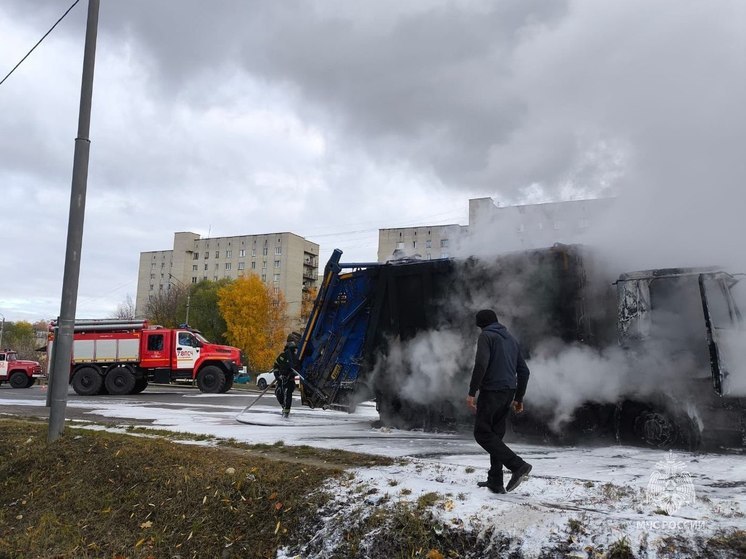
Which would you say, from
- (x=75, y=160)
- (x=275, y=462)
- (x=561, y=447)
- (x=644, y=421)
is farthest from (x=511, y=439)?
(x=75, y=160)

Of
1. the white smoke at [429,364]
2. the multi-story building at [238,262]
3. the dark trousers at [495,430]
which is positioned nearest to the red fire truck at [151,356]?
the white smoke at [429,364]

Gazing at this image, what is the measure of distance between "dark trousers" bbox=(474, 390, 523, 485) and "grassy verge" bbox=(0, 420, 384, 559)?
1.40 m

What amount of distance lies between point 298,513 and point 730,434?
16.7 feet

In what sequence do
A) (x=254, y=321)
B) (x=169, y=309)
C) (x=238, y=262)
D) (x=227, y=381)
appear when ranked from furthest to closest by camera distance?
(x=238, y=262)
(x=169, y=309)
(x=254, y=321)
(x=227, y=381)

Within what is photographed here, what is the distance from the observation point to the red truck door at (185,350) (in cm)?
2266

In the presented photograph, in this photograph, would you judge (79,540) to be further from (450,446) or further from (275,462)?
(450,446)

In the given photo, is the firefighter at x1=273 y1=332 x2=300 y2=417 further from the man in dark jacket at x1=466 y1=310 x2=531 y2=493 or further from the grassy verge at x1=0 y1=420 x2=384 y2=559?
the man in dark jacket at x1=466 y1=310 x2=531 y2=493

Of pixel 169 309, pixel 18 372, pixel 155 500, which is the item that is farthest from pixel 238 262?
pixel 155 500

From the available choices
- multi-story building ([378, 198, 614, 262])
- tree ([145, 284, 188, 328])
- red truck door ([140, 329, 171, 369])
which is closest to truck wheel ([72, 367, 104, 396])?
red truck door ([140, 329, 171, 369])

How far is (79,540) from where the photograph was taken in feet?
15.6

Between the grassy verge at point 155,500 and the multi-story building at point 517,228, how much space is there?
156 inches

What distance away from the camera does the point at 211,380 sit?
73.2 feet

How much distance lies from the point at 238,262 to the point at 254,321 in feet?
131

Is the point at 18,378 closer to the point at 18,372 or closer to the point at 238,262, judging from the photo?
the point at 18,372
